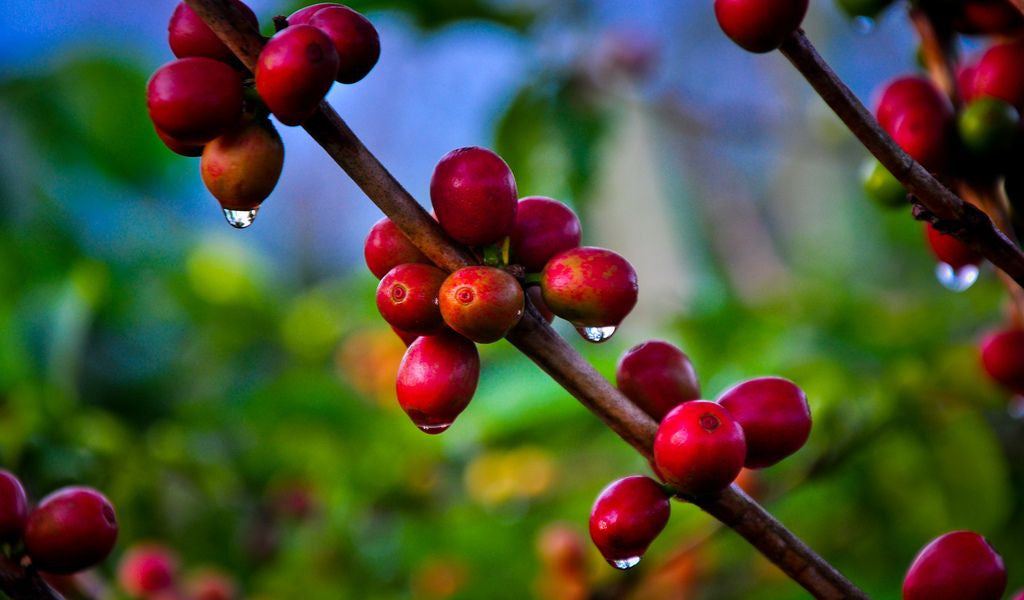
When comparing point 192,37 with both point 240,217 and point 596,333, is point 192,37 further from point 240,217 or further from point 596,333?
point 596,333

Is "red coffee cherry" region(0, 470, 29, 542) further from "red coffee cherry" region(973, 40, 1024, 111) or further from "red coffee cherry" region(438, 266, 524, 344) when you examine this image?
"red coffee cherry" region(973, 40, 1024, 111)

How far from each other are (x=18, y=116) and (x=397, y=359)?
35.3 inches

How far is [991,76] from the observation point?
0.64 metres

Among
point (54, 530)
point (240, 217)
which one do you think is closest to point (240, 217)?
point (240, 217)

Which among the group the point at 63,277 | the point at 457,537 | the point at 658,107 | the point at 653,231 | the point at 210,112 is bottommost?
the point at 653,231

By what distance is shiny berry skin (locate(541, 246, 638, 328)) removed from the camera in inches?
20.3

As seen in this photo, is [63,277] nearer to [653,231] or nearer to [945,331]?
[945,331]

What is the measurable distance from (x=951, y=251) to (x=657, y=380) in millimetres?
197

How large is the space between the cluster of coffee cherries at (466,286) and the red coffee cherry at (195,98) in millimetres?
99

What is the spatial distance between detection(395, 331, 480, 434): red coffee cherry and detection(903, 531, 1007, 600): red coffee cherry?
0.26 m

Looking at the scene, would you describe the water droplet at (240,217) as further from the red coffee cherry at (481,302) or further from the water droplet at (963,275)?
the water droplet at (963,275)

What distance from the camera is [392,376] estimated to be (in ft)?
6.28

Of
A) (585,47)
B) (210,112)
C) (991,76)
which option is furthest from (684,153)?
(210,112)

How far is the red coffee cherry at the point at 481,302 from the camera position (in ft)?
1.54
